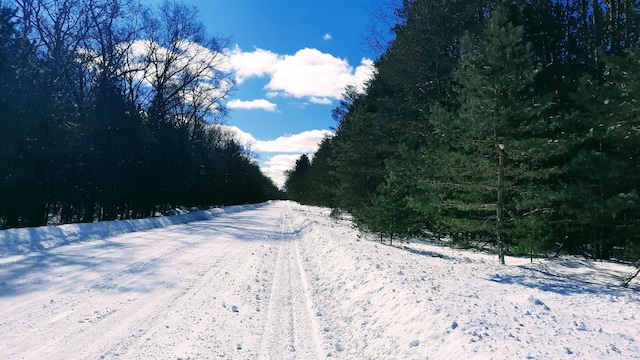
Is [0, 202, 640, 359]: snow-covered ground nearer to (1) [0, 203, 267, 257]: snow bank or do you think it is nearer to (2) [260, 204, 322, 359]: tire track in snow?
(2) [260, 204, 322, 359]: tire track in snow

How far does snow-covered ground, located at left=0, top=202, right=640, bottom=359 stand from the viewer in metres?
4.21

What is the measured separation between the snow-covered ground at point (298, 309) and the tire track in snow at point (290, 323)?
0.07 ft

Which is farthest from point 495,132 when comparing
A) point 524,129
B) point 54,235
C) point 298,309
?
point 54,235

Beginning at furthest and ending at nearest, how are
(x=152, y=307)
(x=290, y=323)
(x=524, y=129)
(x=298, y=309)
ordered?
(x=524, y=129) < (x=298, y=309) < (x=152, y=307) < (x=290, y=323)

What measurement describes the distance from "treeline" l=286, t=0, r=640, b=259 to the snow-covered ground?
6.48ft

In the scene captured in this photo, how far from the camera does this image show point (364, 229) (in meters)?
16.8

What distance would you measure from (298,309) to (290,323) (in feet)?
2.26

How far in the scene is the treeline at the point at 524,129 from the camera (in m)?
9.75

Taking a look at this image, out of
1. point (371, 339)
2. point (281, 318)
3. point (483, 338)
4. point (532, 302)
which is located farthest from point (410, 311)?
point (532, 302)

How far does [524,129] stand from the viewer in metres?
9.70

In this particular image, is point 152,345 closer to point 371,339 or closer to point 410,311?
point 371,339

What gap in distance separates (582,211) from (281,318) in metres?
10.0

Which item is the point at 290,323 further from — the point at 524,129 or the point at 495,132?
the point at 524,129

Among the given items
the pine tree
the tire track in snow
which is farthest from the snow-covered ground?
the pine tree
